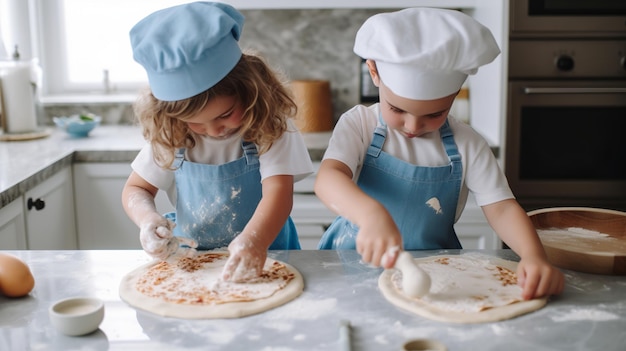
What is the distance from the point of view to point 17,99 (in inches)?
98.5

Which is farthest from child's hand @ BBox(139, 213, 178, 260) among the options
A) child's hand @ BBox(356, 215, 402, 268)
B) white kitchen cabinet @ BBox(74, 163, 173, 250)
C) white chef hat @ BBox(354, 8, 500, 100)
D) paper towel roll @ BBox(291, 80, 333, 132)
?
paper towel roll @ BBox(291, 80, 333, 132)

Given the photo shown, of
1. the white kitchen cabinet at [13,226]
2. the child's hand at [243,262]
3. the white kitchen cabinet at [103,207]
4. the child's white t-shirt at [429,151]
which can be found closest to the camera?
the child's hand at [243,262]

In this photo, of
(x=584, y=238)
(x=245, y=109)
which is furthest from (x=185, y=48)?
(x=584, y=238)

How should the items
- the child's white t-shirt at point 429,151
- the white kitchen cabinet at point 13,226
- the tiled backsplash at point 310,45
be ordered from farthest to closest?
the tiled backsplash at point 310,45 → the white kitchen cabinet at point 13,226 → the child's white t-shirt at point 429,151

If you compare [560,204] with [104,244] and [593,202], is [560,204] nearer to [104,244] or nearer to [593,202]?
[593,202]

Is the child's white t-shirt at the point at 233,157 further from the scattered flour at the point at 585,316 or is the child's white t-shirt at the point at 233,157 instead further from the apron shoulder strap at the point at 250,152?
the scattered flour at the point at 585,316

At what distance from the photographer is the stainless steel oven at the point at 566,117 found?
231 centimetres

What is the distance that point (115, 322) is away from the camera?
1033 millimetres

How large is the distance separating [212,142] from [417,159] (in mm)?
432

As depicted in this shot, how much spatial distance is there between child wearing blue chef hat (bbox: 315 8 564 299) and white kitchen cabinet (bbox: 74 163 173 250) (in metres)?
1.11

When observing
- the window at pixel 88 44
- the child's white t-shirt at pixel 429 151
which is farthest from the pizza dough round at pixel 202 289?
the window at pixel 88 44

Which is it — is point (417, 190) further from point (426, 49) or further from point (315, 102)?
point (315, 102)

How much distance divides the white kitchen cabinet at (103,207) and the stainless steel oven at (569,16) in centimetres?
137

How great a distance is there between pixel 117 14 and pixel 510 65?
1702 millimetres
